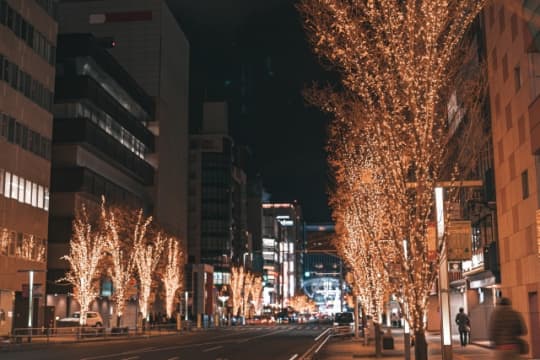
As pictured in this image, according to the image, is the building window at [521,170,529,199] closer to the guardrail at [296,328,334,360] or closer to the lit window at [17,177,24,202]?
the guardrail at [296,328,334,360]

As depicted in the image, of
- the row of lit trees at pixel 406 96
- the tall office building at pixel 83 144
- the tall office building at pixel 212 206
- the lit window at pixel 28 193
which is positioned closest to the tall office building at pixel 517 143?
the row of lit trees at pixel 406 96

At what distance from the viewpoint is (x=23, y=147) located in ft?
192

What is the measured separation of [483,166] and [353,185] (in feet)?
47.1

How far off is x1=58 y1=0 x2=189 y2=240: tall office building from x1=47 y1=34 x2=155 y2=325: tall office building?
15.6 meters

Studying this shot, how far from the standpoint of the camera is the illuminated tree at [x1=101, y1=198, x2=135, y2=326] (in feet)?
195

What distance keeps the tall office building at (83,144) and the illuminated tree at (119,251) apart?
4698mm

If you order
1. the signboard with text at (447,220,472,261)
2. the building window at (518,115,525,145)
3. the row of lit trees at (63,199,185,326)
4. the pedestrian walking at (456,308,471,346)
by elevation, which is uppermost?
the building window at (518,115,525,145)

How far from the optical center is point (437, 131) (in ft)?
51.2

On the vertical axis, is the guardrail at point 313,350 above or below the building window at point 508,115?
below

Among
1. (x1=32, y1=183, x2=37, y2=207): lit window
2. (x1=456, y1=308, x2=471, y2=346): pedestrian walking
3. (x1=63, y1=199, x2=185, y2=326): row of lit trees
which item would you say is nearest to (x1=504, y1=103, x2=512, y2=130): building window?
(x1=456, y1=308, x2=471, y2=346): pedestrian walking

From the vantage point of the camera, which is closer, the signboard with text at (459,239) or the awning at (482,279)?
the signboard with text at (459,239)

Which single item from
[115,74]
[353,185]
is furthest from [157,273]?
[353,185]

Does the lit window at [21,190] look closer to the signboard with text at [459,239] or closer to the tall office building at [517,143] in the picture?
the tall office building at [517,143]

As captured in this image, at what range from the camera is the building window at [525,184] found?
2952 centimetres
